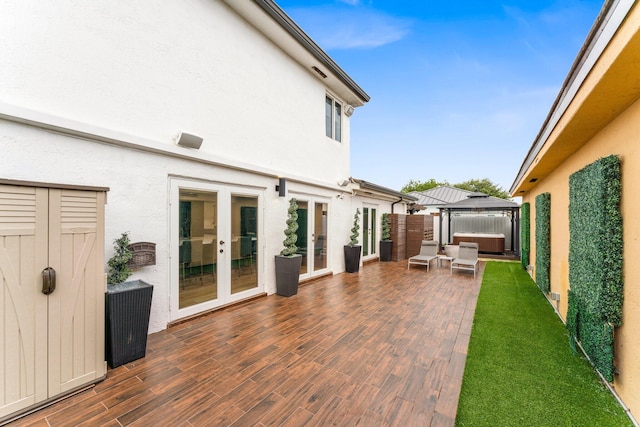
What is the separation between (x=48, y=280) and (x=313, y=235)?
6.26m

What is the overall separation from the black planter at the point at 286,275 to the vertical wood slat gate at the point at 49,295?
152 inches

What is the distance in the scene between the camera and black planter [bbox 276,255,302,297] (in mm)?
6543

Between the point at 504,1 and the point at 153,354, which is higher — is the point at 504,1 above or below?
above

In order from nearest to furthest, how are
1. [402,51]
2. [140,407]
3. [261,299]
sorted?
[140,407] → [261,299] → [402,51]

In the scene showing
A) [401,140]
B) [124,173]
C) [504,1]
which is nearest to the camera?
[124,173]

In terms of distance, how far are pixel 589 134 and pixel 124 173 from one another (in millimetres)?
6985

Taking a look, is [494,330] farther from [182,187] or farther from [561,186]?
[182,187]

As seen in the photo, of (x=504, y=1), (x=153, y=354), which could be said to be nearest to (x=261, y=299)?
(x=153, y=354)

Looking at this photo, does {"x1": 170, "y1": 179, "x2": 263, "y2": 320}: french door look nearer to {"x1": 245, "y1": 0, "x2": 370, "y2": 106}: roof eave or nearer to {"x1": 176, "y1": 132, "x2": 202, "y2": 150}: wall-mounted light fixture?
{"x1": 176, "y1": 132, "x2": 202, "y2": 150}: wall-mounted light fixture

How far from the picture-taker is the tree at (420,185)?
50.5 m

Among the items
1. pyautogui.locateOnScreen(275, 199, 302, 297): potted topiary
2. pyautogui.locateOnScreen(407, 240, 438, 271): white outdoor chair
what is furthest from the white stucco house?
pyautogui.locateOnScreen(407, 240, 438, 271): white outdoor chair

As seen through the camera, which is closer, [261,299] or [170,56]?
[170,56]

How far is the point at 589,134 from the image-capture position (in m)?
3.72

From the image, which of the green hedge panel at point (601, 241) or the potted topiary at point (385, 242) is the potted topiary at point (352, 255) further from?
the green hedge panel at point (601, 241)
